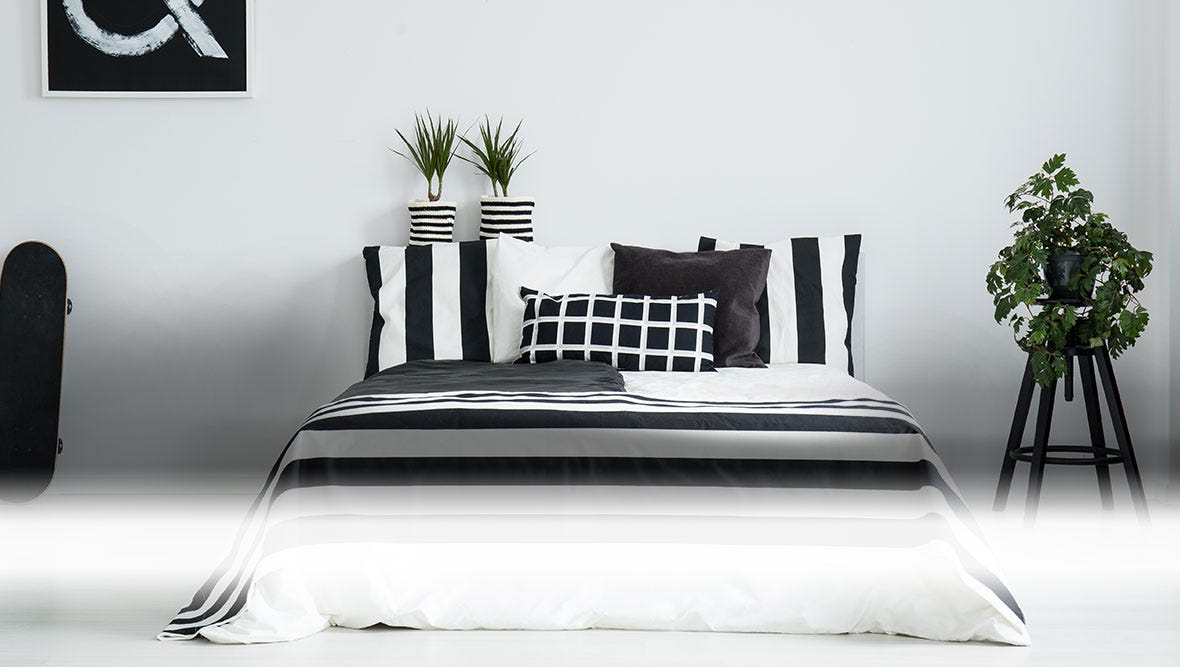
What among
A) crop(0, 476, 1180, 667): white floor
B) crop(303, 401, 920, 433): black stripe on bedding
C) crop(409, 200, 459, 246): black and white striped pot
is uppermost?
crop(409, 200, 459, 246): black and white striped pot

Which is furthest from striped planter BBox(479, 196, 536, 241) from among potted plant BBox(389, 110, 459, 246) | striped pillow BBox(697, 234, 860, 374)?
striped pillow BBox(697, 234, 860, 374)

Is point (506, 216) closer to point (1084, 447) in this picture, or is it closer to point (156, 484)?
point (156, 484)

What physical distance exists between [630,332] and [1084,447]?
155 cm

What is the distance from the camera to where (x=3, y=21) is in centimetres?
430

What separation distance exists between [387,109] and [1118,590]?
2924mm

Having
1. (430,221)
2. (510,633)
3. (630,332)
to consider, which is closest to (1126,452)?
(630,332)

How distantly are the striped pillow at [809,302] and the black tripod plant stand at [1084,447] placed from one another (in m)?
0.58

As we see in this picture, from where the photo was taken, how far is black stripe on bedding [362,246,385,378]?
13.0 ft

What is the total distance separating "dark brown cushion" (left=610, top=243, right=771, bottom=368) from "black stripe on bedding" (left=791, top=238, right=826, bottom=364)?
0.13 metres

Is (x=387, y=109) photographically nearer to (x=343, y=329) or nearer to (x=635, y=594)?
(x=343, y=329)

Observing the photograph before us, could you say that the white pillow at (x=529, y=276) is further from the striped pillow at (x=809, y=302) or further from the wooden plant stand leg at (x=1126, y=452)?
the wooden plant stand leg at (x=1126, y=452)

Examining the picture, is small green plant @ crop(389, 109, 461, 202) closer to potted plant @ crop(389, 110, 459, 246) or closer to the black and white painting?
potted plant @ crop(389, 110, 459, 246)

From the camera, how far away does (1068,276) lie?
3641 mm

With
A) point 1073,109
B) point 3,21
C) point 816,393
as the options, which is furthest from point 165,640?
point 1073,109
